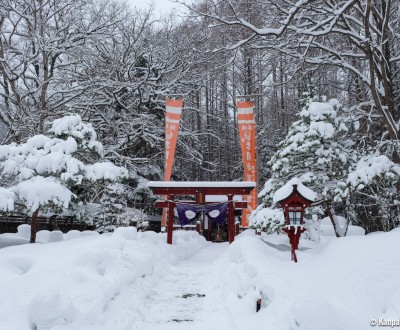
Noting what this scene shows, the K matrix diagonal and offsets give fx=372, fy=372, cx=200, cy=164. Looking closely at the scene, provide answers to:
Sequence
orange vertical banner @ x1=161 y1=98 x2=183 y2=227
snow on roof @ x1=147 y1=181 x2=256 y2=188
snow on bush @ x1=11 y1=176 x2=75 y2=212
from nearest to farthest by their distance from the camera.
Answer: snow on bush @ x1=11 y1=176 x2=75 y2=212, snow on roof @ x1=147 y1=181 x2=256 y2=188, orange vertical banner @ x1=161 y1=98 x2=183 y2=227

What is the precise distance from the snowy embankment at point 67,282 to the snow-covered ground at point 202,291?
0.6 inches

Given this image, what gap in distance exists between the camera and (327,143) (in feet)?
40.4

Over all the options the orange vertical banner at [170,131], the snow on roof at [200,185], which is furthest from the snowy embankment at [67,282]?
the orange vertical banner at [170,131]

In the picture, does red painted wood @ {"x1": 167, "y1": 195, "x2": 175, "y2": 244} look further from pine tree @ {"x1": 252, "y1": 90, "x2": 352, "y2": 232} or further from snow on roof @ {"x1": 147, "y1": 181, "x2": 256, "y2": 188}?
pine tree @ {"x1": 252, "y1": 90, "x2": 352, "y2": 232}

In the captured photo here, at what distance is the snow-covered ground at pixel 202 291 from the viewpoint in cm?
502

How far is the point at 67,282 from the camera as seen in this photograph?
6.23 m

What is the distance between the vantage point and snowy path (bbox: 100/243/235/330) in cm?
645

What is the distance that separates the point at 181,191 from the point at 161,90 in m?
10.5

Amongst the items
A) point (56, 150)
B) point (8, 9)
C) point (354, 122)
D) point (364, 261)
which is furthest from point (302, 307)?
point (8, 9)

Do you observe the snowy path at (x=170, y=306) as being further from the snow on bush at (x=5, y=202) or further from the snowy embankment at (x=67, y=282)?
the snow on bush at (x=5, y=202)

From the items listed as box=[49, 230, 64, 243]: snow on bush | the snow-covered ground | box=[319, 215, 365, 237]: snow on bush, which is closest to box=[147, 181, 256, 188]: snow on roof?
box=[319, 215, 365, 237]: snow on bush

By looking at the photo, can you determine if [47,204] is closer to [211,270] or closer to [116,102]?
[211,270]

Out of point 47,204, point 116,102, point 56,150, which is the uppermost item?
point 116,102

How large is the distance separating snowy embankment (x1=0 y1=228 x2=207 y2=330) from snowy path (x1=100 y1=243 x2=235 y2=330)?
0.19 metres
